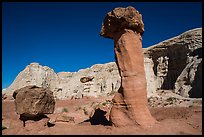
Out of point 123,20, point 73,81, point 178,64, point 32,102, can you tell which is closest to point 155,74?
point 178,64

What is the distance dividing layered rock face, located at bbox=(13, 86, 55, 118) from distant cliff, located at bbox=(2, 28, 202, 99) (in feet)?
54.4

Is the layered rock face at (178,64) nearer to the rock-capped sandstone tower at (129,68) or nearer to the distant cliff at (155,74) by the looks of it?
the distant cliff at (155,74)

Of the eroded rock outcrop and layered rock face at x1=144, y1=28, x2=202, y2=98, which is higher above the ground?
layered rock face at x1=144, y1=28, x2=202, y2=98

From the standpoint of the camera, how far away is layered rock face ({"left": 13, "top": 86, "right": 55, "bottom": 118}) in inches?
400

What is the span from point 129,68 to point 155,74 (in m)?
Result: 23.6

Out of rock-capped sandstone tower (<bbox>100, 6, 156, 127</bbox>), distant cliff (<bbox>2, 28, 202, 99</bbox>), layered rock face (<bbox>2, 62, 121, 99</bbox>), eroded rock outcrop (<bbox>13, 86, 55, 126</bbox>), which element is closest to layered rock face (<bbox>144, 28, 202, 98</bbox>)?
distant cliff (<bbox>2, 28, 202, 99</bbox>)

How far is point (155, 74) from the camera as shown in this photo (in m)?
31.3

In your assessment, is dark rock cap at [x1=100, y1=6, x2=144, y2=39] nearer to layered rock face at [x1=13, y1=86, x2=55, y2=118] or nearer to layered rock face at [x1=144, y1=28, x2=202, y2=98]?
layered rock face at [x1=13, y1=86, x2=55, y2=118]

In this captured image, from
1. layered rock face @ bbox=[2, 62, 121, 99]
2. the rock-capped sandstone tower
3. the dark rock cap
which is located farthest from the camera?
layered rock face @ bbox=[2, 62, 121, 99]

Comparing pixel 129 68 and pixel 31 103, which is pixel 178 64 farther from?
pixel 31 103

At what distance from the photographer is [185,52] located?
2742cm

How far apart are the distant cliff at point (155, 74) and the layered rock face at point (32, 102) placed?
16580mm

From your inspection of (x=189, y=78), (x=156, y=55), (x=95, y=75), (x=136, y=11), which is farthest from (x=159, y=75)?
(x=136, y=11)

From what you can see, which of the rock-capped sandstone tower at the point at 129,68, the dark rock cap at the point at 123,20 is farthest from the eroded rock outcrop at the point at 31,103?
the dark rock cap at the point at 123,20
